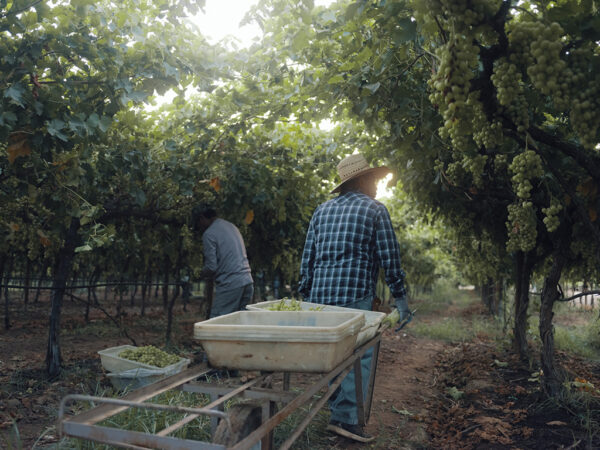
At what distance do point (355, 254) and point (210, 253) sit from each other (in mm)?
2381

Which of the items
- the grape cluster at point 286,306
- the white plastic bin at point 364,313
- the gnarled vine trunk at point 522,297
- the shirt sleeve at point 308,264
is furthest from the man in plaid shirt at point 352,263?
the gnarled vine trunk at point 522,297

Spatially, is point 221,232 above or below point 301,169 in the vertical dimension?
below

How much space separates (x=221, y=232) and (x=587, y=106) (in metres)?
4.30

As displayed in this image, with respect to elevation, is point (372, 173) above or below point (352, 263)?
above

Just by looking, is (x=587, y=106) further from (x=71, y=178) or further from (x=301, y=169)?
(x=301, y=169)

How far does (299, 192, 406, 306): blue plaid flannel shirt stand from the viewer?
3.46 m

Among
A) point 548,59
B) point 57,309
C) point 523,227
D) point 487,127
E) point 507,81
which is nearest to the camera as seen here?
point 548,59

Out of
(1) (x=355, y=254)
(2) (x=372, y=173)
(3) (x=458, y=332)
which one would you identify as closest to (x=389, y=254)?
(1) (x=355, y=254)

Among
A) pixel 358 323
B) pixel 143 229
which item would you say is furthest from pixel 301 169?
pixel 358 323

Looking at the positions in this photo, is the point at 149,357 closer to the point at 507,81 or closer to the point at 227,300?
the point at 227,300

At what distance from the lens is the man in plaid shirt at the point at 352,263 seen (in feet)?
11.2

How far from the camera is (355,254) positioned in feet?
11.5

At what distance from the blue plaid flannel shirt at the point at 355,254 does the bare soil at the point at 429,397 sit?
111 centimetres

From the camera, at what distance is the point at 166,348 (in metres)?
6.48
